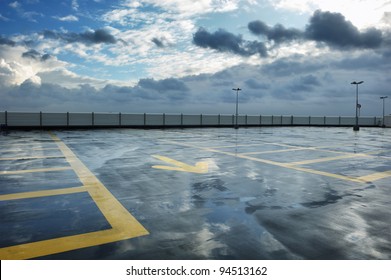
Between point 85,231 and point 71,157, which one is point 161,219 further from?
point 71,157

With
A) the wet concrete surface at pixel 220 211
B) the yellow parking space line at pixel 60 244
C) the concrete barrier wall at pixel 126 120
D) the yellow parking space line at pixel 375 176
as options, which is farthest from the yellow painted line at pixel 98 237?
the concrete barrier wall at pixel 126 120

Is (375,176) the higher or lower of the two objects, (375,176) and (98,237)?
the higher

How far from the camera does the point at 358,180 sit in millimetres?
9398

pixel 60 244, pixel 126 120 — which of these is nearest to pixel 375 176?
pixel 60 244

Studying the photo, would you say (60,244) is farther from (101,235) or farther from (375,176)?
(375,176)

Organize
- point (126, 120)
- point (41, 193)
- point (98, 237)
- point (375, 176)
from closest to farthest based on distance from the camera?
point (98, 237), point (41, 193), point (375, 176), point (126, 120)

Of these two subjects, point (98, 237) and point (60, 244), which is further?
point (98, 237)

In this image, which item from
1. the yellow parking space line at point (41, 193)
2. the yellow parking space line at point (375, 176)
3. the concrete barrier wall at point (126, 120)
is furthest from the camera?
the concrete barrier wall at point (126, 120)

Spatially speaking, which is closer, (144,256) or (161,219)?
(144,256)

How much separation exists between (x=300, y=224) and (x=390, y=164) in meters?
9.87

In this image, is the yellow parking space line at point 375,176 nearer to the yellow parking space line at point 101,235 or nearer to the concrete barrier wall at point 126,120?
the yellow parking space line at point 101,235

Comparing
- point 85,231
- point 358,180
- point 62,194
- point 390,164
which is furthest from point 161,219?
point 390,164

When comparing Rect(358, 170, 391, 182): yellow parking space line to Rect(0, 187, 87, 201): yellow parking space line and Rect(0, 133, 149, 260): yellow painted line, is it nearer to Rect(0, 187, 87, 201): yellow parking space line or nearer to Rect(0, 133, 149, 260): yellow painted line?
Rect(0, 133, 149, 260): yellow painted line

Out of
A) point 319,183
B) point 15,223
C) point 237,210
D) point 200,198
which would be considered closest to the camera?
point 15,223
